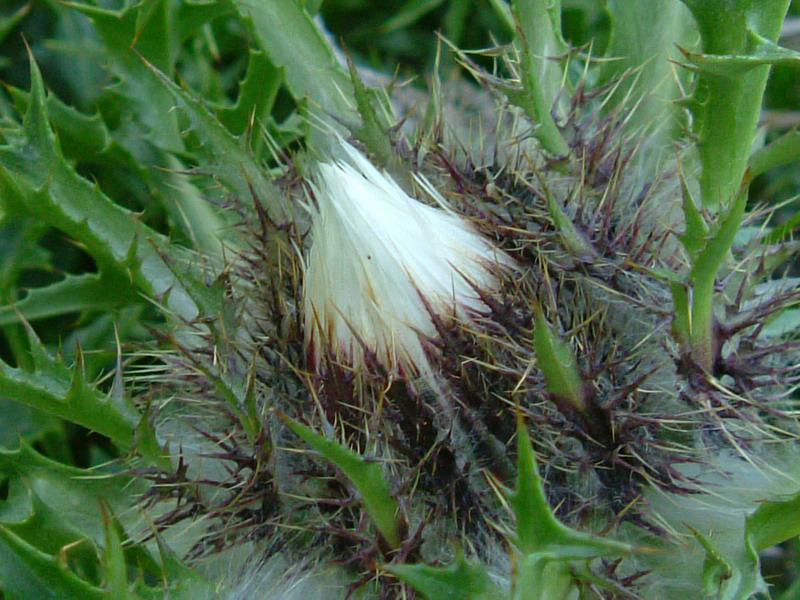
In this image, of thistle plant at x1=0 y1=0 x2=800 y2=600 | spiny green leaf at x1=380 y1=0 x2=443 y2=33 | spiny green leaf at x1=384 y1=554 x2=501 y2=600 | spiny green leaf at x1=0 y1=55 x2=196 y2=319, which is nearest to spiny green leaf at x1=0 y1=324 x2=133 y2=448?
thistle plant at x1=0 y1=0 x2=800 y2=600

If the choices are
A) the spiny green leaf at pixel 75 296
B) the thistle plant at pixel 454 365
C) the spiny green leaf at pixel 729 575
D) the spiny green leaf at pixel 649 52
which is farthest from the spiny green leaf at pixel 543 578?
the spiny green leaf at pixel 75 296

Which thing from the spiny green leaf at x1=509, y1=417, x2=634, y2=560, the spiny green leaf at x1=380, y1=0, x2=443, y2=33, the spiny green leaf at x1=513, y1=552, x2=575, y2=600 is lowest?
the spiny green leaf at x1=513, y1=552, x2=575, y2=600

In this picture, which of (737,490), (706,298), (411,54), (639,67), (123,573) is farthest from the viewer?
(411,54)

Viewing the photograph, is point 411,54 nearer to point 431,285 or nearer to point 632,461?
point 431,285

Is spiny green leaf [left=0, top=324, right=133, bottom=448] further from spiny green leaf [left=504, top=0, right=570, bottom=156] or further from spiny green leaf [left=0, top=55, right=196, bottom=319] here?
spiny green leaf [left=504, top=0, right=570, bottom=156]

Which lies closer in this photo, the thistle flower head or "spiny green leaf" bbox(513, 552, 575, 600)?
"spiny green leaf" bbox(513, 552, 575, 600)

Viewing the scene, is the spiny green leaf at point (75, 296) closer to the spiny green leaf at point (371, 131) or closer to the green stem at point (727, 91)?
the spiny green leaf at point (371, 131)

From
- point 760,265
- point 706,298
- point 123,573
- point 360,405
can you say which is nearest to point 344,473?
point 360,405

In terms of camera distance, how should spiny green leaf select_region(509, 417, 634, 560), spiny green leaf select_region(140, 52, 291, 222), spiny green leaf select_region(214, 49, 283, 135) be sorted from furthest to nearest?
spiny green leaf select_region(214, 49, 283, 135), spiny green leaf select_region(140, 52, 291, 222), spiny green leaf select_region(509, 417, 634, 560)
